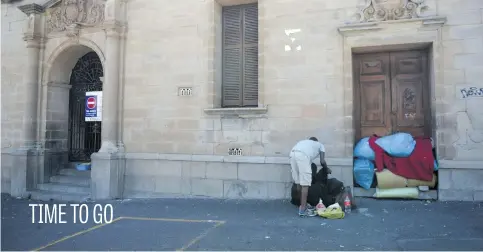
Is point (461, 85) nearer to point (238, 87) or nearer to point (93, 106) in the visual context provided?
point (238, 87)

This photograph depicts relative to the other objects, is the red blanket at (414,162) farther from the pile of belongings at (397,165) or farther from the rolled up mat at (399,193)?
the rolled up mat at (399,193)

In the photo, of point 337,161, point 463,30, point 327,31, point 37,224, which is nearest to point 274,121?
point 337,161

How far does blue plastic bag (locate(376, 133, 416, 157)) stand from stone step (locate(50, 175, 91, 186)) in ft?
24.2

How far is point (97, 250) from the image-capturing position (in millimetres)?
5281

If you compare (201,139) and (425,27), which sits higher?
(425,27)

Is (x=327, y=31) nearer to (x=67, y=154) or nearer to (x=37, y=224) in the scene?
(x=37, y=224)

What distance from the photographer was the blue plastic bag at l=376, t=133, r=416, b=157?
7.58 metres

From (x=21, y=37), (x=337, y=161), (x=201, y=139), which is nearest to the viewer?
(x=337, y=161)

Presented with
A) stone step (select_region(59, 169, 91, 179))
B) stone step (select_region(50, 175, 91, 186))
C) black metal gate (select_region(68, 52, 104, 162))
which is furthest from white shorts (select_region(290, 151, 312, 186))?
black metal gate (select_region(68, 52, 104, 162))

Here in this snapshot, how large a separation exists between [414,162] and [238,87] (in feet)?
13.9

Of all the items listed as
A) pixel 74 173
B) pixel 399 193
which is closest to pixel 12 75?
pixel 74 173

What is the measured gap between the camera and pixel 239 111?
855 centimetres

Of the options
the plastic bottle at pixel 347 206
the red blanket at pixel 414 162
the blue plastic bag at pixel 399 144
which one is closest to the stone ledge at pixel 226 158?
the red blanket at pixel 414 162

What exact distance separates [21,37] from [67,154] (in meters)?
3.63
